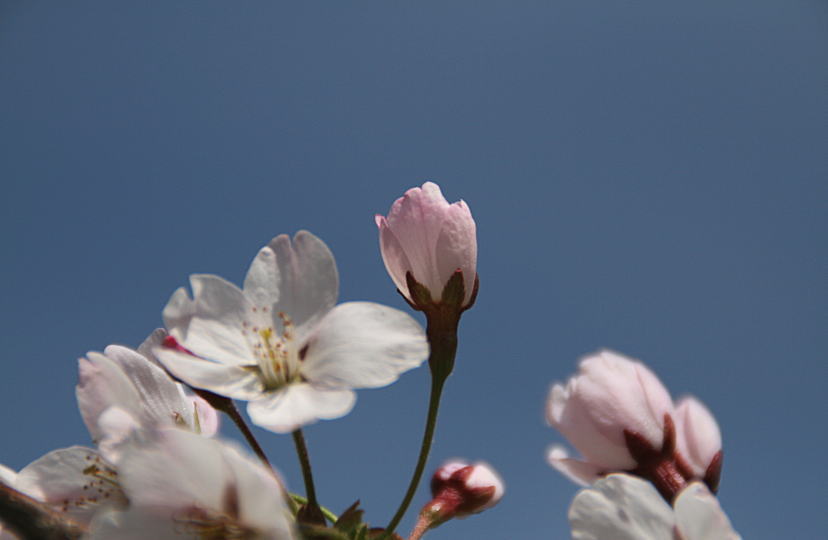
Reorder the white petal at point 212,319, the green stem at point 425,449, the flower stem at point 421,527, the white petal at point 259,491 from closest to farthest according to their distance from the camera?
the white petal at point 259,491
the white petal at point 212,319
the green stem at point 425,449
the flower stem at point 421,527

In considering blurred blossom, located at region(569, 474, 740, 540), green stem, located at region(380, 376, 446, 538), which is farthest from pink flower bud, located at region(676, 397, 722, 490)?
green stem, located at region(380, 376, 446, 538)

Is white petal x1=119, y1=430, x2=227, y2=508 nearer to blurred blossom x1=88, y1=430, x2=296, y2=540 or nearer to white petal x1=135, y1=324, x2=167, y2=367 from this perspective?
blurred blossom x1=88, y1=430, x2=296, y2=540

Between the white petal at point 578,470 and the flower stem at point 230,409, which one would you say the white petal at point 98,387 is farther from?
the white petal at point 578,470

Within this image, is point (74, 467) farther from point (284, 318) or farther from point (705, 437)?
point (705, 437)

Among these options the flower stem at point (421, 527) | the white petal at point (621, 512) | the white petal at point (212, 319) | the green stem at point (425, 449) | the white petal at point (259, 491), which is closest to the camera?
the white petal at point (259, 491)

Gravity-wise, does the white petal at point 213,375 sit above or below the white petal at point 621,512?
above

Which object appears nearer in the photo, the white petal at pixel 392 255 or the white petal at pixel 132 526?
the white petal at pixel 132 526

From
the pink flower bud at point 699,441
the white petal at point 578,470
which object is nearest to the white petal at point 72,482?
the white petal at point 578,470

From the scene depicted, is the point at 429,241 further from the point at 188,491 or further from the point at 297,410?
the point at 188,491
